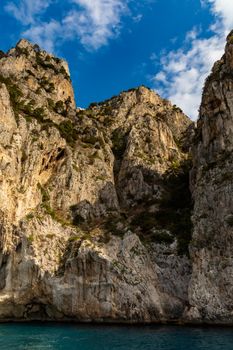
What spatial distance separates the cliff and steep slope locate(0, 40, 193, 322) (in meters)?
0.16

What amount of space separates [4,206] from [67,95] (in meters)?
48.7

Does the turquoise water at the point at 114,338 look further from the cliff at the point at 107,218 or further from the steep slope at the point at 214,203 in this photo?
the cliff at the point at 107,218

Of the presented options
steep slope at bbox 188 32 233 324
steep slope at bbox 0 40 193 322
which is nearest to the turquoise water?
steep slope at bbox 188 32 233 324

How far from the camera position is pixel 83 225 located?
61.8 metres

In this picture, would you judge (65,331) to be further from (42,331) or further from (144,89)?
(144,89)

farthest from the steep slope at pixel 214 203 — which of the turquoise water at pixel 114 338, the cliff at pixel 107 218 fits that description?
the turquoise water at pixel 114 338

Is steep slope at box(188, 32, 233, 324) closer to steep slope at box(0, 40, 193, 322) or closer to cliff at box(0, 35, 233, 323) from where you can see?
cliff at box(0, 35, 233, 323)

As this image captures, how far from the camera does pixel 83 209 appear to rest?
212 feet

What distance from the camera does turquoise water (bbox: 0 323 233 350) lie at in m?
31.7

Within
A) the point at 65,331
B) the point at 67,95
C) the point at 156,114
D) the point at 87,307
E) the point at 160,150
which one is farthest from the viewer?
the point at 156,114

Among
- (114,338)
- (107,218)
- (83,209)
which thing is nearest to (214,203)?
(107,218)

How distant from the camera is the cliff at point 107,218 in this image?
158 feet

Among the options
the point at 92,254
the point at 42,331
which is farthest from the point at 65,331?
the point at 92,254

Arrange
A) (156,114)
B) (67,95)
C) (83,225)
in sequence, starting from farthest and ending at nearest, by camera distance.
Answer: (156,114)
(67,95)
(83,225)
